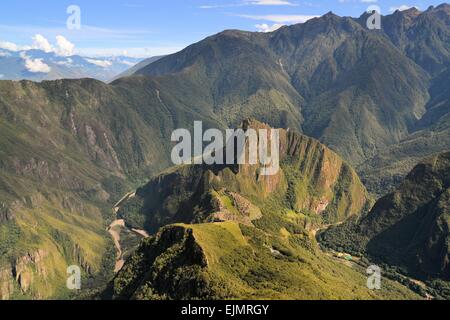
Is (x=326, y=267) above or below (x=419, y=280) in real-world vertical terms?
above

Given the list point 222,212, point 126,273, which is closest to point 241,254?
point 126,273

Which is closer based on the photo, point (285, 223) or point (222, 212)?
point (222, 212)

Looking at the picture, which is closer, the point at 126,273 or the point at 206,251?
the point at 206,251
